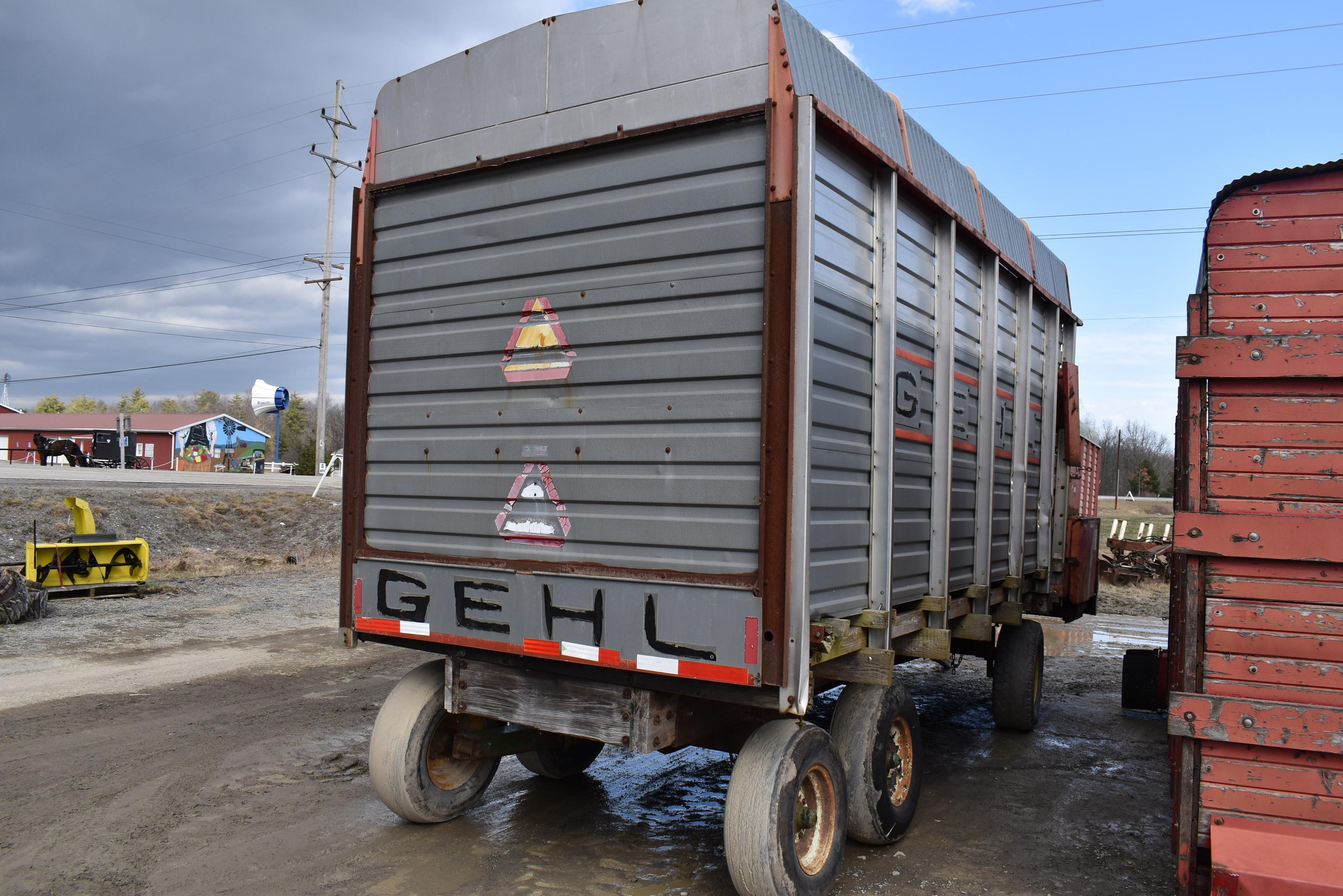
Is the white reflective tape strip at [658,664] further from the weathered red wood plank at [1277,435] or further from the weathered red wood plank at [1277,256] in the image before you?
the weathered red wood plank at [1277,256]

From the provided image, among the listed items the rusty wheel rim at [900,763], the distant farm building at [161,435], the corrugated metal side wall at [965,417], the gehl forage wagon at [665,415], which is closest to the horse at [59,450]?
the distant farm building at [161,435]

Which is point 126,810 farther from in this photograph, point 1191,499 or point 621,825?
point 1191,499

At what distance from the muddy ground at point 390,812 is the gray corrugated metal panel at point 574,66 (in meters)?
3.37

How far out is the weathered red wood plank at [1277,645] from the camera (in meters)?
3.53

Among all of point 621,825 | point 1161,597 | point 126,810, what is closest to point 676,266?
point 621,825

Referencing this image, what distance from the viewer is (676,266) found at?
398 centimetres

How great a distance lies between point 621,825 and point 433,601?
1585 mm

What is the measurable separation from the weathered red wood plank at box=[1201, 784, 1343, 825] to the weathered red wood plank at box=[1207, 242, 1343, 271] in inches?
79.5

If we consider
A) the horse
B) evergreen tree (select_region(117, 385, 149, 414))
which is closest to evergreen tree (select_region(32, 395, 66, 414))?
evergreen tree (select_region(117, 385, 149, 414))

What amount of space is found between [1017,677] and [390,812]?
4.61 meters

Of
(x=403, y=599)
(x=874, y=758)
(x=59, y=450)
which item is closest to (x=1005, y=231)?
(x=874, y=758)

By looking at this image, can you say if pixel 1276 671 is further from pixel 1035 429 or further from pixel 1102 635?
pixel 1102 635

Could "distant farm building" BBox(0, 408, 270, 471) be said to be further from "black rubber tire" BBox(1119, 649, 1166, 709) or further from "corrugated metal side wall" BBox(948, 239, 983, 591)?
"corrugated metal side wall" BBox(948, 239, 983, 591)

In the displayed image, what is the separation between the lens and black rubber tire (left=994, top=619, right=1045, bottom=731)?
7102mm
